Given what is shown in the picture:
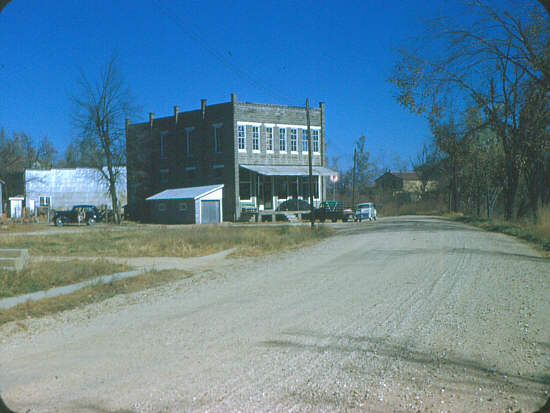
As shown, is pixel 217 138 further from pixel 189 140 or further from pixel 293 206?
pixel 293 206

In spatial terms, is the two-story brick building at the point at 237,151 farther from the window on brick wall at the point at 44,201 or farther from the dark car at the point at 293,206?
the window on brick wall at the point at 44,201

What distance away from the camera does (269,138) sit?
45.8 metres

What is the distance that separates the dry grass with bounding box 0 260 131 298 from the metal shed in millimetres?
28602

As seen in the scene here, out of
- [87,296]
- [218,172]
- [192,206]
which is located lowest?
[87,296]

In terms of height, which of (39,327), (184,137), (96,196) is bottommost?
(39,327)

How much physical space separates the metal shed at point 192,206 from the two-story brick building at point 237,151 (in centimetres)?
106

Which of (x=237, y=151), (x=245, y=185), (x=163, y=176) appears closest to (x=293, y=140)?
(x=237, y=151)

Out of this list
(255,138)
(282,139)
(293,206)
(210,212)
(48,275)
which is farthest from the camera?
(282,139)

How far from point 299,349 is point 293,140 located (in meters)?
42.2

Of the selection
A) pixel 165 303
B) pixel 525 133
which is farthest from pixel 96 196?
pixel 165 303

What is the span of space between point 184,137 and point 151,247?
2947 cm

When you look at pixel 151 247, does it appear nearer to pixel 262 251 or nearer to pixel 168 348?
pixel 262 251

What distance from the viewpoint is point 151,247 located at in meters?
20.4

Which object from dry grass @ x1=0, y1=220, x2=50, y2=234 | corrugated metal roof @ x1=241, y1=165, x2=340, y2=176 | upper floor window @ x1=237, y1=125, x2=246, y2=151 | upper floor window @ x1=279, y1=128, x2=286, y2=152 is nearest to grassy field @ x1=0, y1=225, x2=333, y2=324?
dry grass @ x1=0, y1=220, x2=50, y2=234
